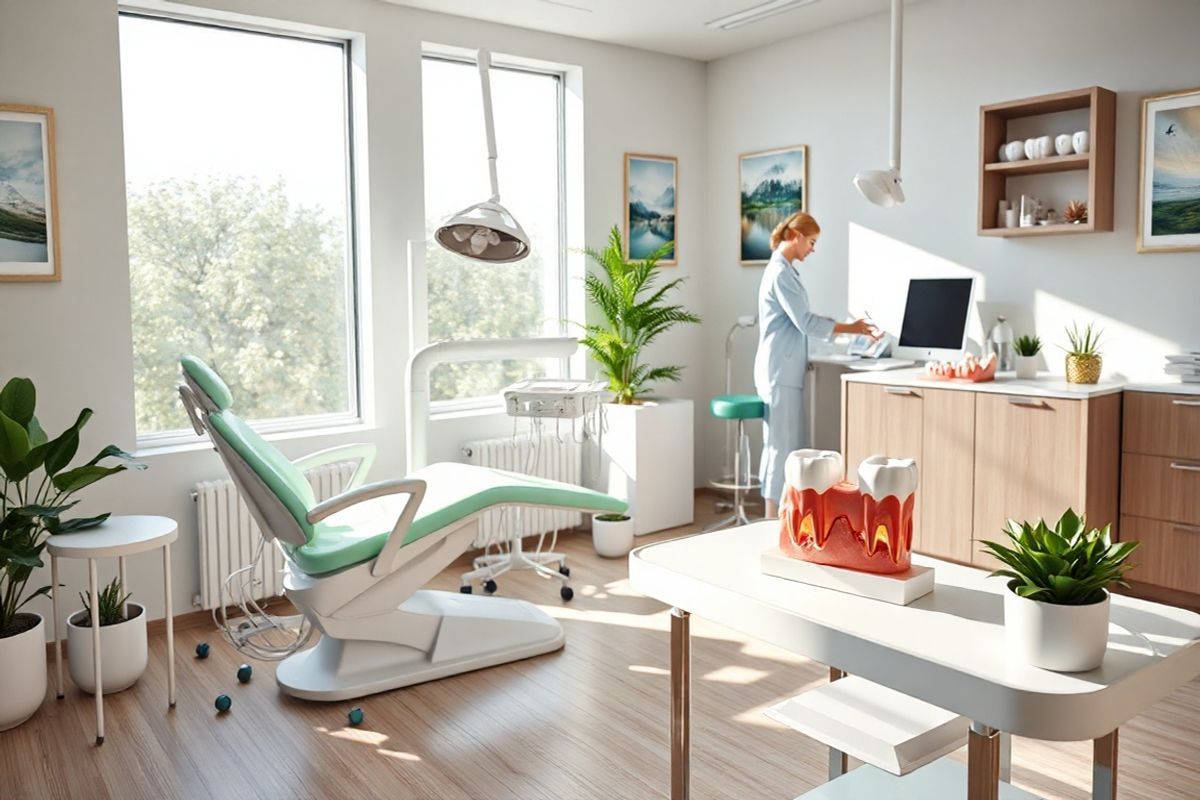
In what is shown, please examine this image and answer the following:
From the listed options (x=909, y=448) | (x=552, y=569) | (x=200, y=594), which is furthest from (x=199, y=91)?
(x=909, y=448)

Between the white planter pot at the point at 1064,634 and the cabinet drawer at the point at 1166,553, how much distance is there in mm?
2636

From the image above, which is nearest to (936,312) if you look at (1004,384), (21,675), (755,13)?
(1004,384)

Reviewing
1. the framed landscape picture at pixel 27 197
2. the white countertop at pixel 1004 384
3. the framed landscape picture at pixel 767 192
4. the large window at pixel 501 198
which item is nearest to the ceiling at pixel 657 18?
the large window at pixel 501 198

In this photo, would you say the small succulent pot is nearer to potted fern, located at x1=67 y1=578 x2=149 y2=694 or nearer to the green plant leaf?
potted fern, located at x1=67 y1=578 x2=149 y2=694

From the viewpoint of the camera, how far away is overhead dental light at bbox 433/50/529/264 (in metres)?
3.47

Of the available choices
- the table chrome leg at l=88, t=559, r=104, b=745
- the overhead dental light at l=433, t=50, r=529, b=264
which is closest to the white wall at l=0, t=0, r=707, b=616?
the table chrome leg at l=88, t=559, r=104, b=745

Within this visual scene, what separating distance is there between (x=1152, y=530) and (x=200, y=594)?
12.8 feet

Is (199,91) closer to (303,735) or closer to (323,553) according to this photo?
(323,553)

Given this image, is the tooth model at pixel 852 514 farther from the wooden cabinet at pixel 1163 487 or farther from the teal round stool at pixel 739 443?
the teal round stool at pixel 739 443

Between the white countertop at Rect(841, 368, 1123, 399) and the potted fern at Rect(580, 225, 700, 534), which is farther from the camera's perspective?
the potted fern at Rect(580, 225, 700, 534)

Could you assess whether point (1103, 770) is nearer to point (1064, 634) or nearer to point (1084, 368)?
point (1064, 634)

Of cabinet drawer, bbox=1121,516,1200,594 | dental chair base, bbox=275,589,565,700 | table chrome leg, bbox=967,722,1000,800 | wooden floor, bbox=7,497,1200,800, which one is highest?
table chrome leg, bbox=967,722,1000,800

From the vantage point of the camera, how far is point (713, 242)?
244 inches

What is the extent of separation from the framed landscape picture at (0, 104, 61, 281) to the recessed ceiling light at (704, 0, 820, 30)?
3209 millimetres
